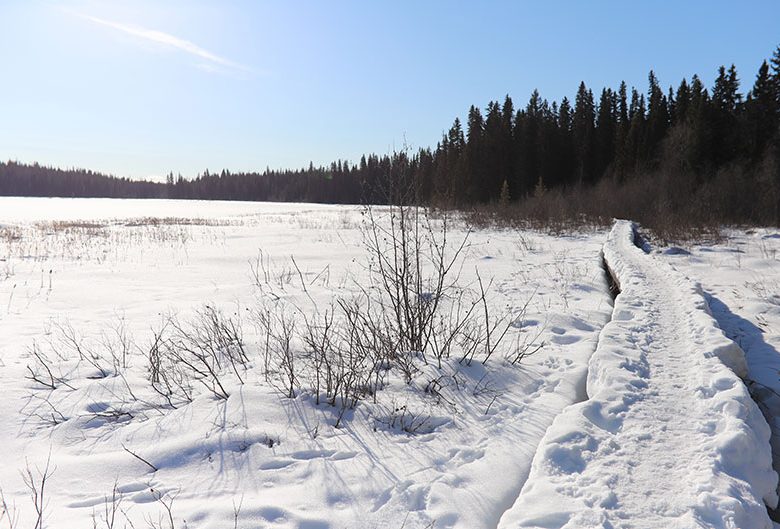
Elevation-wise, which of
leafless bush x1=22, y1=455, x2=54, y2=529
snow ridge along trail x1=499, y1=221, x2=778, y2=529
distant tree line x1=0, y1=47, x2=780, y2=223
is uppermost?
distant tree line x1=0, y1=47, x2=780, y2=223

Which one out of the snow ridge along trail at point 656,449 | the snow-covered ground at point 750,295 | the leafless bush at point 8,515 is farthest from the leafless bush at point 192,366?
the snow-covered ground at point 750,295

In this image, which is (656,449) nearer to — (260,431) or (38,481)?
(260,431)

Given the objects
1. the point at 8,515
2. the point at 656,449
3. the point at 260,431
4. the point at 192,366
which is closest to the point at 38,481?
the point at 8,515

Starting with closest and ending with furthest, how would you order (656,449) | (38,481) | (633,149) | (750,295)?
1. (38,481)
2. (656,449)
3. (750,295)
4. (633,149)

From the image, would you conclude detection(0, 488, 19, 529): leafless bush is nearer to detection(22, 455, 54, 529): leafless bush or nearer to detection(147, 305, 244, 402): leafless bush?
detection(22, 455, 54, 529): leafless bush

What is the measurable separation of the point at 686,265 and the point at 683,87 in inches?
1553

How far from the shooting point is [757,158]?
105 feet

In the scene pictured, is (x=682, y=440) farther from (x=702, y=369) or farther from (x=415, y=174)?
(x=415, y=174)

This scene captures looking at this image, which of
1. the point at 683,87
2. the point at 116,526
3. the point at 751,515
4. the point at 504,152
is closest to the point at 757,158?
the point at 683,87

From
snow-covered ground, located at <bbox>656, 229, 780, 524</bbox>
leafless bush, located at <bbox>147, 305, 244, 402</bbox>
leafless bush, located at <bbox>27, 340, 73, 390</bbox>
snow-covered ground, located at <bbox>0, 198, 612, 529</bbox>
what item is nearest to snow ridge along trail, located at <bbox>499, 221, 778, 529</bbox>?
snow-covered ground, located at <bbox>0, 198, 612, 529</bbox>

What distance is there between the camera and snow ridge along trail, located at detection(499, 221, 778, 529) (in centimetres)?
225

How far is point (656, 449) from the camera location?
2857 mm

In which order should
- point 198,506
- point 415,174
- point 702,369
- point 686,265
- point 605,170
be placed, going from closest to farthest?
point 198,506, point 702,369, point 415,174, point 686,265, point 605,170

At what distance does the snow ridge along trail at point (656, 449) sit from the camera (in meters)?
2.25
